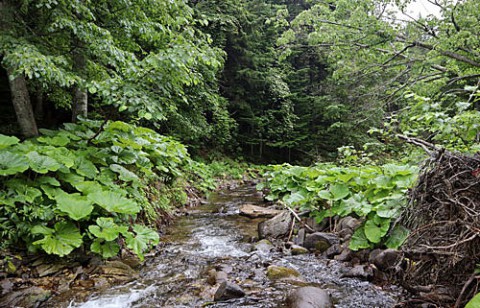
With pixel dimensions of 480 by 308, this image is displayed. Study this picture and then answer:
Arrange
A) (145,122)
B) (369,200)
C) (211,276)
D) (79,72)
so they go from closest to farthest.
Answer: (211,276) < (369,200) < (79,72) < (145,122)

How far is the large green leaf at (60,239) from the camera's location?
2.89 metres

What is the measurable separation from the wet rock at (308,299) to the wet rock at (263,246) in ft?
4.97

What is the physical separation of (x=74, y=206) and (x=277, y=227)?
3281mm

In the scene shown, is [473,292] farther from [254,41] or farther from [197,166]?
[254,41]

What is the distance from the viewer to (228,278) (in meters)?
3.44

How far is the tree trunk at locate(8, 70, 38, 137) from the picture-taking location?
4527 mm

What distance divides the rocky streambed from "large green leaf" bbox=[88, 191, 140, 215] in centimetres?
68

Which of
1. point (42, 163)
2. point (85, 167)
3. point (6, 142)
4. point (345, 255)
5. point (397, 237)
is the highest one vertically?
point (6, 142)

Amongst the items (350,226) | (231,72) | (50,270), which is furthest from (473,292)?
(231,72)

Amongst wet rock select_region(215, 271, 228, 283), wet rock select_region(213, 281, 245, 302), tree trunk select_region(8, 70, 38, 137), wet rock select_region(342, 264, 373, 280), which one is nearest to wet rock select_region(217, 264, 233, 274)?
wet rock select_region(215, 271, 228, 283)

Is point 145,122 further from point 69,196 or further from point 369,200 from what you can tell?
point 369,200

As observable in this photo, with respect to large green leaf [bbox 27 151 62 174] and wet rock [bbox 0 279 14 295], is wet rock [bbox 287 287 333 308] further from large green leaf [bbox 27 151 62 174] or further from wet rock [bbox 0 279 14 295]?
large green leaf [bbox 27 151 62 174]

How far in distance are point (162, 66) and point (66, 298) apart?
9.22ft

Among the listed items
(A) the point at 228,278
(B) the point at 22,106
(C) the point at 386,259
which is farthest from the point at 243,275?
(B) the point at 22,106
